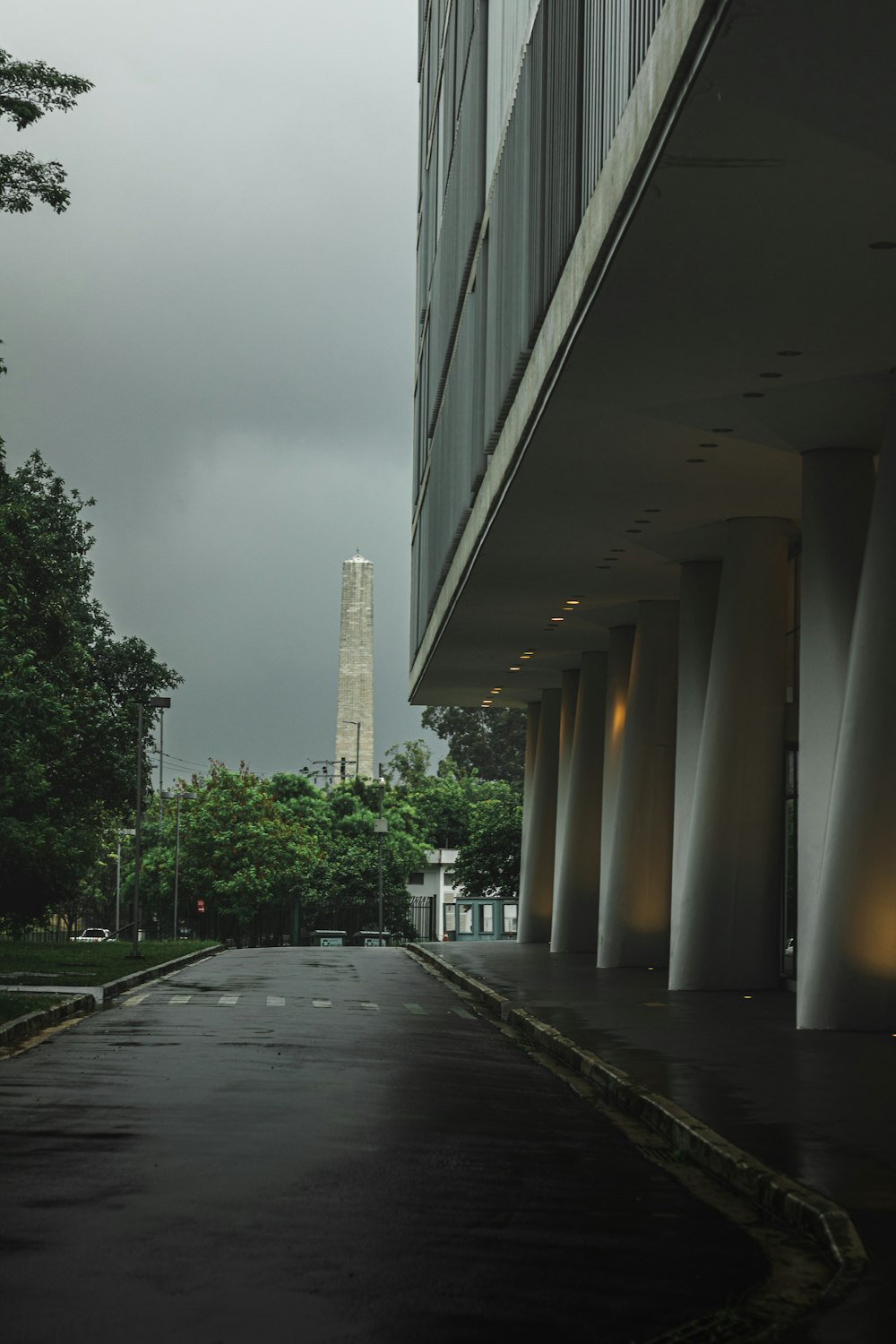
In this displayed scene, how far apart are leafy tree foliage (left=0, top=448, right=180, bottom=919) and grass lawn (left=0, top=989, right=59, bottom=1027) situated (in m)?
19.7

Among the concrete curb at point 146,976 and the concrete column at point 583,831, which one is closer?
the concrete curb at point 146,976

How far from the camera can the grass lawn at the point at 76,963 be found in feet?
89.0

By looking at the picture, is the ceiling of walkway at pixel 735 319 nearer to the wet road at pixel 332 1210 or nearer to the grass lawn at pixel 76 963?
the wet road at pixel 332 1210

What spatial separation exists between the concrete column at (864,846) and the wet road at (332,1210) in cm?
426

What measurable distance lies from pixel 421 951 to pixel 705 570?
18.2 metres

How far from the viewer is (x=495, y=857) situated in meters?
63.0

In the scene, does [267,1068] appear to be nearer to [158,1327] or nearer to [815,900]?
[815,900]

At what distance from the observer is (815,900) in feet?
60.3

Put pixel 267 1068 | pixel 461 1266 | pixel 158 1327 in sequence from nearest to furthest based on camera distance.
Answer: pixel 158 1327
pixel 461 1266
pixel 267 1068

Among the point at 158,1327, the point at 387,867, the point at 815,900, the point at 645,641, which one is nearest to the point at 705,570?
the point at 645,641

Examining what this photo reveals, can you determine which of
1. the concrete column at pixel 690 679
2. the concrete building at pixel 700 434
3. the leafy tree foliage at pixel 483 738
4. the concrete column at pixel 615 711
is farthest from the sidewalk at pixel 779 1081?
the leafy tree foliage at pixel 483 738

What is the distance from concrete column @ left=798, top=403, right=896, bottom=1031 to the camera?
56.4ft

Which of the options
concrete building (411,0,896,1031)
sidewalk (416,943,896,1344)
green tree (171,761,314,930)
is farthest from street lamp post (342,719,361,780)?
sidewalk (416,943,896,1344)

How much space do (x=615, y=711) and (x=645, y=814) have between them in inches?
139
